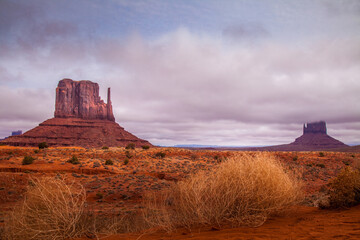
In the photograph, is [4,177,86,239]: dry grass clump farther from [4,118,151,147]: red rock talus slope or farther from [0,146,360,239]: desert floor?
[4,118,151,147]: red rock talus slope

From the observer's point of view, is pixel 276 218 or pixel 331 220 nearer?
pixel 331 220

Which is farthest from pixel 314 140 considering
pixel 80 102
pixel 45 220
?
pixel 45 220

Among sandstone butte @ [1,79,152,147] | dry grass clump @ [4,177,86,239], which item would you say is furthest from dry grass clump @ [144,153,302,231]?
sandstone butte @ [1,79,152,147]

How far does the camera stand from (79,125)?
9300cm

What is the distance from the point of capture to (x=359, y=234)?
4.57m

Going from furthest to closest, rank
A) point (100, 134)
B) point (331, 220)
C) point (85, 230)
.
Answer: point (100, 134) → point (85, 230) → point (331, 220)

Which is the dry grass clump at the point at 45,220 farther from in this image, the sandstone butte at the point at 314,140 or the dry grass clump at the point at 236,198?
the sandstone butte at the point at 314,140

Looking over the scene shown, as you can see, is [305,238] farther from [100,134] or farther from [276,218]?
[100,134]

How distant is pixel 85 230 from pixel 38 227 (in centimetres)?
122

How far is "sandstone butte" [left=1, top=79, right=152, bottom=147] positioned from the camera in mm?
76875

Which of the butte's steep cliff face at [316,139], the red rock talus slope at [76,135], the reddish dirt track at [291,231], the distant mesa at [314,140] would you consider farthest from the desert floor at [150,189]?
the butte's steep cliff face at [316,139]

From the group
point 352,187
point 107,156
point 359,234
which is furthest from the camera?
point 107,156

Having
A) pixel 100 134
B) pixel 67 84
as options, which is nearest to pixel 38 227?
pixel 100 134

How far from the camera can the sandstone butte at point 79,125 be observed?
252 feet
